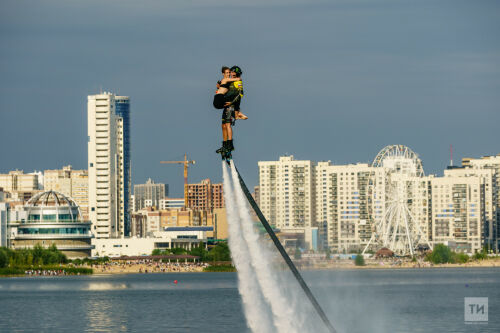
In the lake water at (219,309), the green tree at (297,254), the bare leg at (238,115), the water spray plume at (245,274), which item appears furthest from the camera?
the lake water at (219,309)

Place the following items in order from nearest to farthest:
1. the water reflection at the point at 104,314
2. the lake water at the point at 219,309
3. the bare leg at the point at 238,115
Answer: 1. the bare leg at the point at 238,115
2. the lake water at the point at 219,309
3. the water reflection at the point at 104,314

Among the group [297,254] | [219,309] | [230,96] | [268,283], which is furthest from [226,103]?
[219,309]

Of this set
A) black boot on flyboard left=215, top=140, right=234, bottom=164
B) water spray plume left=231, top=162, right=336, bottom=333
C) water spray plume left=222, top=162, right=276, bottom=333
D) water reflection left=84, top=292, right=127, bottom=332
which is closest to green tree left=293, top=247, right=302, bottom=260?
water spray plume left=231, top=162, right=336, bottom=333

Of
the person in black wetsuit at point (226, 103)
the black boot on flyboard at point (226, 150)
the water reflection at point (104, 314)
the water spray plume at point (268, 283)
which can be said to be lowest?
the water reflection at point (104, 314)

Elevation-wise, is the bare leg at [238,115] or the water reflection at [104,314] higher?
the bare leg at [238,115]

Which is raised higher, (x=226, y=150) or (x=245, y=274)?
(x=226, y=150)

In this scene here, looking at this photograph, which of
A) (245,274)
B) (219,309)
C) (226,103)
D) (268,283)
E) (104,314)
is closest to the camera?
(226,103)

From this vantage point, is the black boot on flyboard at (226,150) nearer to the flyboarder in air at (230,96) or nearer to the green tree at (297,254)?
the flyboarder in air at (230,96)

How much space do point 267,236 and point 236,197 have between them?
187 centimetres

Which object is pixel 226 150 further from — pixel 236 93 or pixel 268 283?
pixel 268 283

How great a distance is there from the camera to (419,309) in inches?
4262

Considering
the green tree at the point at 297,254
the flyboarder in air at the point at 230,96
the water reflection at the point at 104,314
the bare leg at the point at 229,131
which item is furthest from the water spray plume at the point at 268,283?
the water reflection at the point at 104,314

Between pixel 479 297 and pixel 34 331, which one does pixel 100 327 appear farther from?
pixel 479 297

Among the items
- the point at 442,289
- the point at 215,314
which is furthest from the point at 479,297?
the point at 215,314
